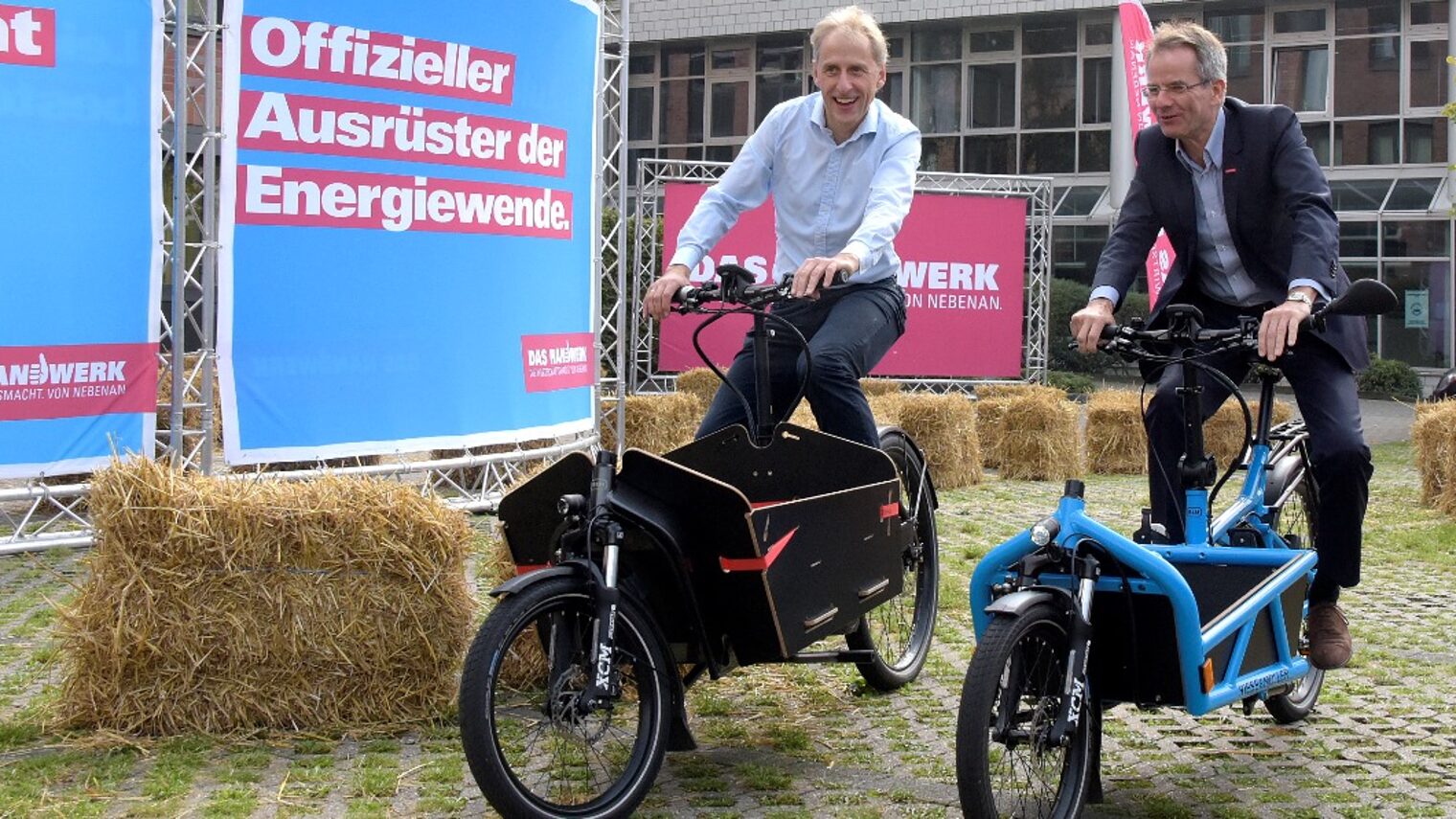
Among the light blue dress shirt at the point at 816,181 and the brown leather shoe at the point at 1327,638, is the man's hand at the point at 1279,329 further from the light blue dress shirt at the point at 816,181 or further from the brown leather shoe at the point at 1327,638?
the light blue dress shirt at the point at 816,181

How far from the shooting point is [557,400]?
10656 mm

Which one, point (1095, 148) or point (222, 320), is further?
point (1095, 148)

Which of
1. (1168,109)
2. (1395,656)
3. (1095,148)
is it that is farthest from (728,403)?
(1095,148)

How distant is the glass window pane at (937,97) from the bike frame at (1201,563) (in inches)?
1273

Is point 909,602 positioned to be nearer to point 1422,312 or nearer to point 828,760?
point 828,760

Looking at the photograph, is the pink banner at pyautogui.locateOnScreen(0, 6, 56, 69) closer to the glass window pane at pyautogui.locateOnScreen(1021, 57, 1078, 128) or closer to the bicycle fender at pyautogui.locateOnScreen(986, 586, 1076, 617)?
the bicycle fender at pyautogui.locateOnScreen(986, 586, 1076, 617)

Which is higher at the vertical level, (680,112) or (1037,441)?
(680,112)

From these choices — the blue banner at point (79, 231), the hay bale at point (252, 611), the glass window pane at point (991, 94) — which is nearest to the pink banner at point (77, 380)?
the blue banner at point (79, 231)

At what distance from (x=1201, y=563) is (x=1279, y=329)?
2.20 ft

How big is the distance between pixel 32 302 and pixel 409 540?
3926mm

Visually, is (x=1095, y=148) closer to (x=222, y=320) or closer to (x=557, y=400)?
Answer: (x=557, y=400)

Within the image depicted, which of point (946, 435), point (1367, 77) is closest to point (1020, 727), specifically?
point (946, 435)

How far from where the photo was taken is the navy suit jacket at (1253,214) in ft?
14.8

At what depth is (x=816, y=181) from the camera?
5.28m
